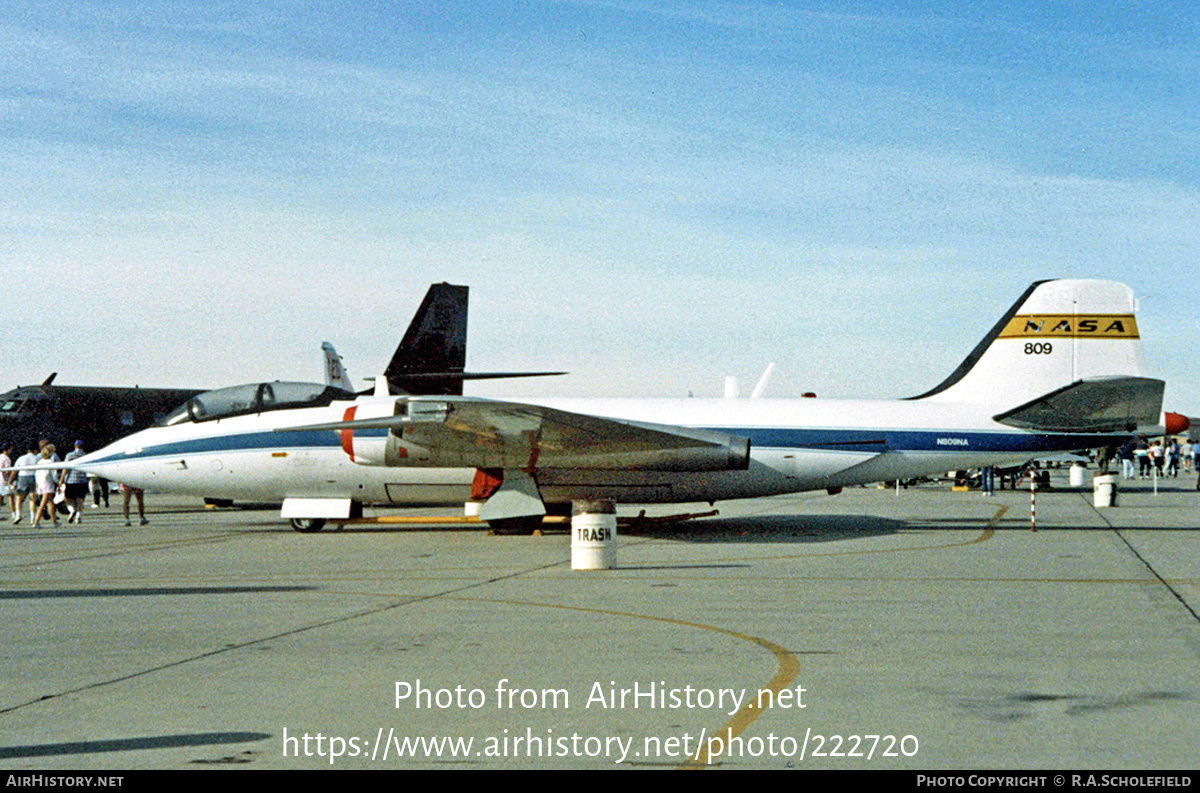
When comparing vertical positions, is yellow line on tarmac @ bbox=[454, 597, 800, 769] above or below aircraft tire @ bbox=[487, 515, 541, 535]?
above

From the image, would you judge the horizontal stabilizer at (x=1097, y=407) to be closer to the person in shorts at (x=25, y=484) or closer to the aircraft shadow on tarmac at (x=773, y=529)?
the aircraft shadow on tarmac at (x=773, y=529)

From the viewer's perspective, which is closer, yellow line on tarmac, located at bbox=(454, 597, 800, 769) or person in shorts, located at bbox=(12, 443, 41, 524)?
yellow line on tarmac, located at bbox=(454, 597, 800, 769)

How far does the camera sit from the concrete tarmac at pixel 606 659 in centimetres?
640

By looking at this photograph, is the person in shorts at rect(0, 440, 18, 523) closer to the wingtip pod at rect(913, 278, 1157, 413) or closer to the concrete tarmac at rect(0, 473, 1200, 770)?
the concrete tarmac at rect(0, 473, 1200, 770)

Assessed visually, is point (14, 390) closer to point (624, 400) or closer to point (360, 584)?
point (624, 400)

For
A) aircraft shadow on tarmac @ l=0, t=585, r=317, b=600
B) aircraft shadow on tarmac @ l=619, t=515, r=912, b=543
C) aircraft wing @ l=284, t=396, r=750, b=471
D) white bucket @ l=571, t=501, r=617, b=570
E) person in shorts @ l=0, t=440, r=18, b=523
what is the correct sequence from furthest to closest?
person in shorts @ l=0, t=440, r=18, b=523, aircraft shadow on tarmac @ l=619, t=515, r=912, b=543, aircraft wing @ l=284, t=396, r=750, b=471, white bucket @ l=571, t=501, r=617, b=570, aircraft shadow on tarmac @ l=0, t=585, r=317, b=600

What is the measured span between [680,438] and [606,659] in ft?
40.2

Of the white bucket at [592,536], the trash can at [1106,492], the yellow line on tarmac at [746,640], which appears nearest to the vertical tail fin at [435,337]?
the white bucket at [592,536]

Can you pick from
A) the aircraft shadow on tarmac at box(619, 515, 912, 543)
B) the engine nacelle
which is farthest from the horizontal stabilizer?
the engine nacelle

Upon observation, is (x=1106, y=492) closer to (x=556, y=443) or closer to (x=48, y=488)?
(x=556, y=443)

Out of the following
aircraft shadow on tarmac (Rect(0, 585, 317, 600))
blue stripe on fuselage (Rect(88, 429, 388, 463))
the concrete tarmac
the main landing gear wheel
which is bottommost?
the main landing gear wheel

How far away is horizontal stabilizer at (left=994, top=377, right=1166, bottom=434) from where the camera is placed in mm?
21562

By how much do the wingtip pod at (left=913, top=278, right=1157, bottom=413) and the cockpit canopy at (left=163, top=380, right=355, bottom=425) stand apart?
42.0ft
